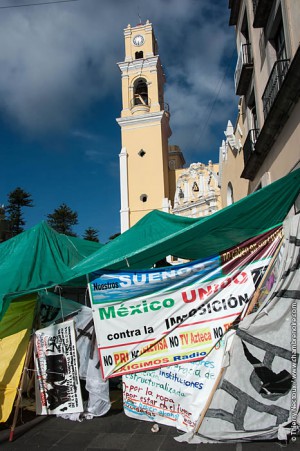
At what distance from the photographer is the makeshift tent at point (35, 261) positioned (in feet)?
15.2

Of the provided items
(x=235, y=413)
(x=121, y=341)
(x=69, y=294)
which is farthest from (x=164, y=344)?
(x=69, y=294)

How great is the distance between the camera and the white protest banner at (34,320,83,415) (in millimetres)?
4535

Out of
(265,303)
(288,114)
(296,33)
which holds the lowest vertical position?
(265,303)

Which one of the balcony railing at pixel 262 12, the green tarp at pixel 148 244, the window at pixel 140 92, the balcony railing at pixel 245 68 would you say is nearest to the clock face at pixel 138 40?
the window at pixel 140 92

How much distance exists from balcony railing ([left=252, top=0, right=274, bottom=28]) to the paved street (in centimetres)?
791

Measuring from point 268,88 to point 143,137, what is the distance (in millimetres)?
22551

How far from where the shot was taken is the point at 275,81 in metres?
6.93

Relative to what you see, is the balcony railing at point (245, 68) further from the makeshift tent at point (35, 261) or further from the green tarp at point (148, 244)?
the makeshift tent at point (35, 261)

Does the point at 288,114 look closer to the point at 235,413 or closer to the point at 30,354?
the point at 235,413

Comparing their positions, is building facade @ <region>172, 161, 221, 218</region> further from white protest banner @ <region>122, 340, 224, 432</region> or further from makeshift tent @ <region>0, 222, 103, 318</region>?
white protest banner @ <region>122, 340, 224, 432</region>

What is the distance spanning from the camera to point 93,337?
488 cm

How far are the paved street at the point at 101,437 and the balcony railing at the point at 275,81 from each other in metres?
5.79

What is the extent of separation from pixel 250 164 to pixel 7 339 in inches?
278

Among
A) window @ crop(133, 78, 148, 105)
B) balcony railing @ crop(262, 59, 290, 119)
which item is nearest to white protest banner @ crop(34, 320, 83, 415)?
balcony railing @ crop(262, 59, 290, 119)
